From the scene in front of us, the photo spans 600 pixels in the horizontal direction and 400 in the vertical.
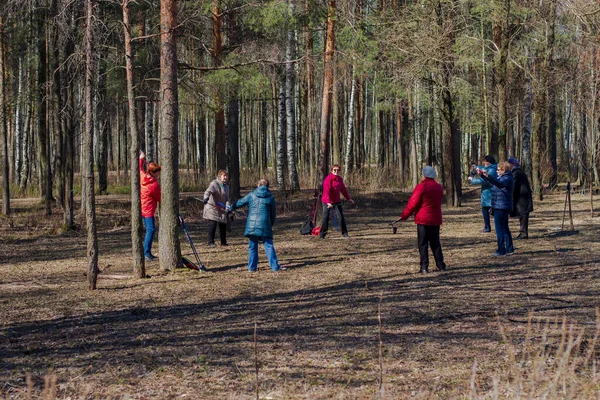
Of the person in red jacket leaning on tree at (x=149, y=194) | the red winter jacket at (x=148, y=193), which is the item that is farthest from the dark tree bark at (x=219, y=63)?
the red winter jacket at (x=148, y=193)

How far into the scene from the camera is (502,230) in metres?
14.0

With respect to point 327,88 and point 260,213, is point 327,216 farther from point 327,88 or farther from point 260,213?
point 260,213

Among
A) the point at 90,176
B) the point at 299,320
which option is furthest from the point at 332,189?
the point at 299,320

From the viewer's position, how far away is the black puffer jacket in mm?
16469

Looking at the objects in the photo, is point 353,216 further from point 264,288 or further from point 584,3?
point 264,288

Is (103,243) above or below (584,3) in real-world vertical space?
below

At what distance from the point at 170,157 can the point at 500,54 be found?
54.2ft

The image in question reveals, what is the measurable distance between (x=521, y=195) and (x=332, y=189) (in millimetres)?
4027

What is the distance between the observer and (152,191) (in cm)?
1405

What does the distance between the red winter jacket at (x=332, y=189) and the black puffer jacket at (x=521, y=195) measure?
11.7 feet

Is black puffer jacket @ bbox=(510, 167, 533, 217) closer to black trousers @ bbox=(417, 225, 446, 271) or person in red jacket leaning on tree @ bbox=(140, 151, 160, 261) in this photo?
black trousers @ bbox=(417, 225, 446, 271)

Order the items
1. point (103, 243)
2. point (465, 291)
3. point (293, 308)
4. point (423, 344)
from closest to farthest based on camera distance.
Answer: point (423, 344)
point (293, 308)
point (465, 291)
point (103, 243)

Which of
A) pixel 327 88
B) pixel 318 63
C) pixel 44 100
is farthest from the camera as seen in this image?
pixel 44 100

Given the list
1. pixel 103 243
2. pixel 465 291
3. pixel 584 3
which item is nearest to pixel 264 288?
pixel 465 291
